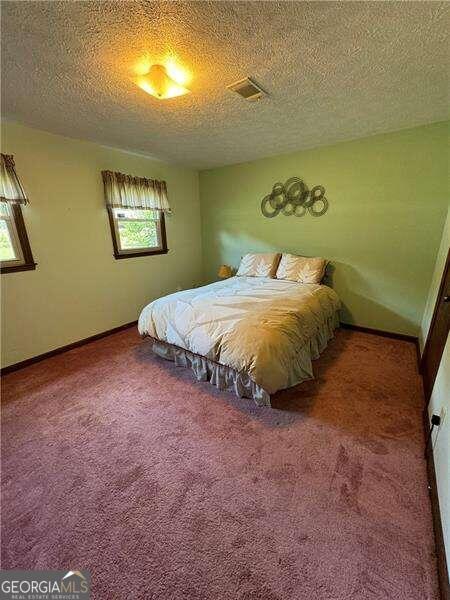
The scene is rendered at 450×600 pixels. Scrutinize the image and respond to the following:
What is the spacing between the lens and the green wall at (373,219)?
8.77ft

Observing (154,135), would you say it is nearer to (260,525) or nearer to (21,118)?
(21,118)

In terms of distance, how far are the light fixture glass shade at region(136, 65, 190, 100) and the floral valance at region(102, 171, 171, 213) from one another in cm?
A: 166

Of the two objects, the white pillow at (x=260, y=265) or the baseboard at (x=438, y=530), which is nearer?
the baseboard at (x=438, y=530)

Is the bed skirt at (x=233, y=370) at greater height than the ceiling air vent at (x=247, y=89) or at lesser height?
lesser

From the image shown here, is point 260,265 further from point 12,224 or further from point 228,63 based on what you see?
point 12,224

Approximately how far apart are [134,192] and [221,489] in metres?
3.46

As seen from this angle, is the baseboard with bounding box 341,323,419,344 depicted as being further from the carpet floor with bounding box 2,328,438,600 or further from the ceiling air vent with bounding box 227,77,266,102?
the ceiling air vent with bounding box 227,77,266,102

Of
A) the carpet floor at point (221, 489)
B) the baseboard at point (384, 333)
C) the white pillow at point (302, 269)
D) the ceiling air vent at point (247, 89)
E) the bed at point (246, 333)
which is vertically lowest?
the carpet floor at point (221, 489)

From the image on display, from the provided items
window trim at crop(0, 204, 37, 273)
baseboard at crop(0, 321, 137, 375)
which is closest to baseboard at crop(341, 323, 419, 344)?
baseboard at crop(0, 321, 137, 375)

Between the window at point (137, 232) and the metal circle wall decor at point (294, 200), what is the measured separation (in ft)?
5.57

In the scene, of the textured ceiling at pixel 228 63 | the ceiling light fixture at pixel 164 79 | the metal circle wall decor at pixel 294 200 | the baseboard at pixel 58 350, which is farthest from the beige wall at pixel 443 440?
the baseboard at pixel 58 350

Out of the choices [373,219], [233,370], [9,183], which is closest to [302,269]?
[373,219]

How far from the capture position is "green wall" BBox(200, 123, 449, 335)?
8.77 feet

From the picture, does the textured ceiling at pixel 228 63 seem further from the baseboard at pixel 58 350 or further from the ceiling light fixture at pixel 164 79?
the baseboard at pixel 58 350
